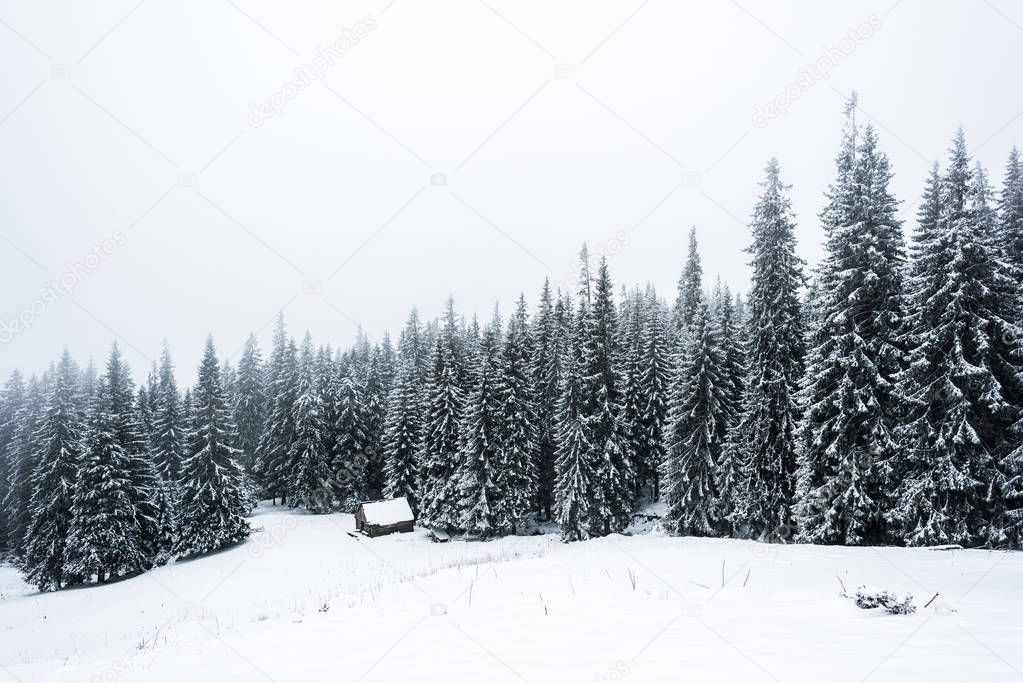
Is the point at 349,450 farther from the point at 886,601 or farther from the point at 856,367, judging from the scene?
the point at 886,601

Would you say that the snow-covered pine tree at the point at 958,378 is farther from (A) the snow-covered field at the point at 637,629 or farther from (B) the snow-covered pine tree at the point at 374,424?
(B) the snow-covered pine tree at the point at 374,424

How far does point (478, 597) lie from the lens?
9.68 meters

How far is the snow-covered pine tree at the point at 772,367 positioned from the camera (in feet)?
79.0

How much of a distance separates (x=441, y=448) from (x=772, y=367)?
25530 millimetres

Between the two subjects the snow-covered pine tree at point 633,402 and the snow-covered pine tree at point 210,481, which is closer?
the snow-covered pine tree at point 210,481

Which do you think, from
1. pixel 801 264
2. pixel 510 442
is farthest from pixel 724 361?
pixel 510 442

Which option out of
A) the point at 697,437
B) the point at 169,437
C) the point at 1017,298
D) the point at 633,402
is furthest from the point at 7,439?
the point at 1017,298

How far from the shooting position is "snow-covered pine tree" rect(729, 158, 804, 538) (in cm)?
2409

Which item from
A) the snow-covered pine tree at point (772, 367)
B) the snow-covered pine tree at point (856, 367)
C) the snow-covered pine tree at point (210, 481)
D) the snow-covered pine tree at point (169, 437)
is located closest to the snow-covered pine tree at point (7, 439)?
the snow-covered pine tree at point (169, 437)

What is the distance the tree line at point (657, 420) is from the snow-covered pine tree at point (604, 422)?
0.51ft

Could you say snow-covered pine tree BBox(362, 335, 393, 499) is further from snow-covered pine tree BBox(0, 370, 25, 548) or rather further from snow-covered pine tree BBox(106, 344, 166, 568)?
snow-covered pine tree BBox(0, 370, 25, 548)

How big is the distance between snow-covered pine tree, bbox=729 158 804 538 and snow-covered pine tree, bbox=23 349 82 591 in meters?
40.2

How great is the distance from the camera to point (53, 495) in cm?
3353

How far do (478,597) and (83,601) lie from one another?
3084 centimetres
